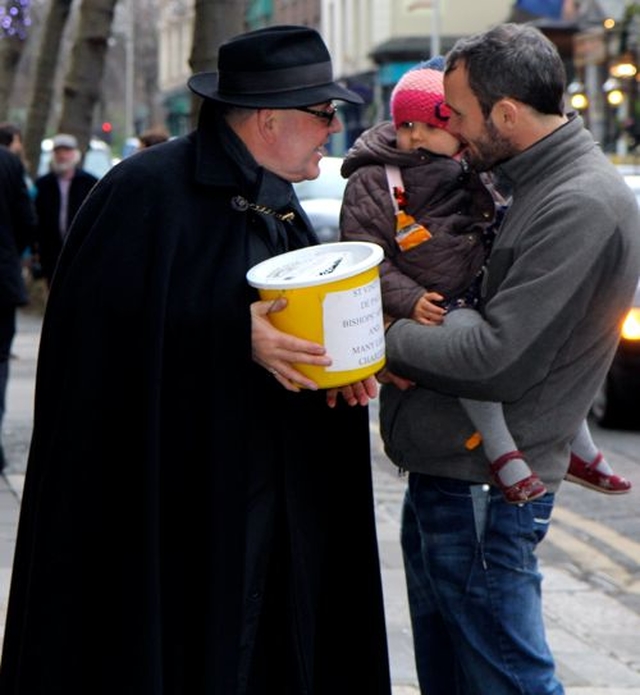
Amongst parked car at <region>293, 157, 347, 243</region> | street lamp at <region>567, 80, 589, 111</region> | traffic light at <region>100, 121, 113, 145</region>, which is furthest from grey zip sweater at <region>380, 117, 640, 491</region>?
traffic light at <region>100, 121, 113, 145</region>

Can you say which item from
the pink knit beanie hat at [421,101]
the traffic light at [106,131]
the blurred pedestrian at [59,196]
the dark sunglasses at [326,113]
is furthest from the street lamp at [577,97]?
the dark sunglasses at [326,113]

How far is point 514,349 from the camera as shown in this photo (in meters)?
3.56

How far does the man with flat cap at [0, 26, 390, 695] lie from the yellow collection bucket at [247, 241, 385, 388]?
0.04 m

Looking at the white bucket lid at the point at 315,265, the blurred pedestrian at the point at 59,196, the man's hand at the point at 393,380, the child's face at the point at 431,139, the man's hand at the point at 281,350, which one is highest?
the child's face at the point at 431,139

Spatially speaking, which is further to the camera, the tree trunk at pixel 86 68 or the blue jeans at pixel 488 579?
the tree trunk at pixel 86 68

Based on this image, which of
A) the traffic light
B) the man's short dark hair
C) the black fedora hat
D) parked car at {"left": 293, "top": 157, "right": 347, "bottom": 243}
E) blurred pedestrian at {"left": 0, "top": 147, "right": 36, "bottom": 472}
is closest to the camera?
the man's short dark hair

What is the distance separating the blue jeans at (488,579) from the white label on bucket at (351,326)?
43 cm

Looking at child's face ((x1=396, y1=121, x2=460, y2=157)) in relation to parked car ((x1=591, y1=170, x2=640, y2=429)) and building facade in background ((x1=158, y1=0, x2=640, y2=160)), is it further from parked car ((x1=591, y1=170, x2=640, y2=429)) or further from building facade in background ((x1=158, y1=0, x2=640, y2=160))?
building facade in background ((x1=158, y1=0, x2=640, y2=160))

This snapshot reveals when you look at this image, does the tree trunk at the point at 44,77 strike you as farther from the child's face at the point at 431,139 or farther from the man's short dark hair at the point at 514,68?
the man's short dark hair at the point at 514,68

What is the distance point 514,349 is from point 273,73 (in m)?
0.73

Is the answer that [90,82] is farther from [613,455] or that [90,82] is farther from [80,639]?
[80,639]

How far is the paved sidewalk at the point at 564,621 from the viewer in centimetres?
592

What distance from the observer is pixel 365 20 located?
5816 cm

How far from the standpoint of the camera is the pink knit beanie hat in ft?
12.9
